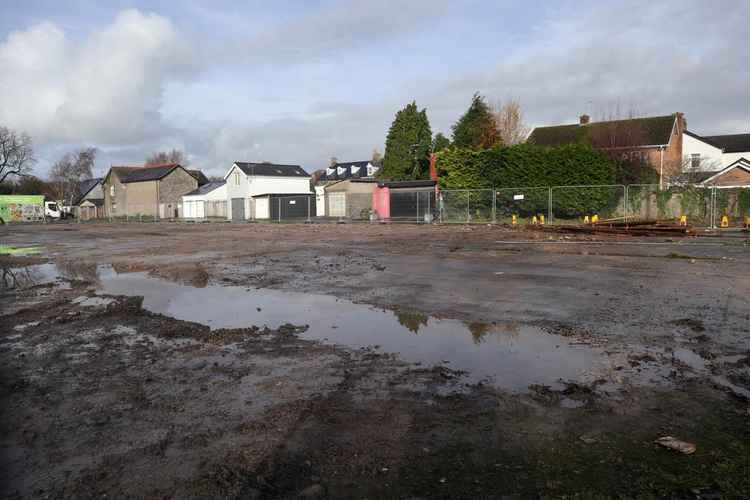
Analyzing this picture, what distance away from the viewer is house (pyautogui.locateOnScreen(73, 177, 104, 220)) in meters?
77.8

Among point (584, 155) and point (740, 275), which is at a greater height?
point (584, 155)

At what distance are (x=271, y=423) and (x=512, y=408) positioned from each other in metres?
1.94

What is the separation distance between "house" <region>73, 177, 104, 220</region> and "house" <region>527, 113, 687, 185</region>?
63201 millimetres

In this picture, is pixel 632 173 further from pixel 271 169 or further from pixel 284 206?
pixel 271 169

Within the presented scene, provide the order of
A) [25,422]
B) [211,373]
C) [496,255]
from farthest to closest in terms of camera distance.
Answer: [496,255], [211,373], [25,422]

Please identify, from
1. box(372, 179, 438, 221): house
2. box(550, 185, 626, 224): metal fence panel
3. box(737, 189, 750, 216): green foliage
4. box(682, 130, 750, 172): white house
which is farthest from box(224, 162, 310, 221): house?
box(682, 130, 750, 172): white house

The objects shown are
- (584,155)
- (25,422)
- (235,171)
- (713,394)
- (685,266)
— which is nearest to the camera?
(25,422)

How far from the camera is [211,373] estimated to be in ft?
17.7

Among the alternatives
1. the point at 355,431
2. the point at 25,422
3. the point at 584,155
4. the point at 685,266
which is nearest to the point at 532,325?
the point at 355,431

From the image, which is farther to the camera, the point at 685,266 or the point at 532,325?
the point at 685,266

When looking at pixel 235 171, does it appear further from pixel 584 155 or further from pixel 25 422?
pixel 25 422

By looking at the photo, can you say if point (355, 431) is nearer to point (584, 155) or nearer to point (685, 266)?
point (685, 266)

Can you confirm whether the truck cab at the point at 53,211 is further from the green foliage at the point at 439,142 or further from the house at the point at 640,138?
the house at the point at 640,138

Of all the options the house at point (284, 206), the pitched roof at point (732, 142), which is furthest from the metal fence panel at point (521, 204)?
the pitched roof at point (732, 142)
